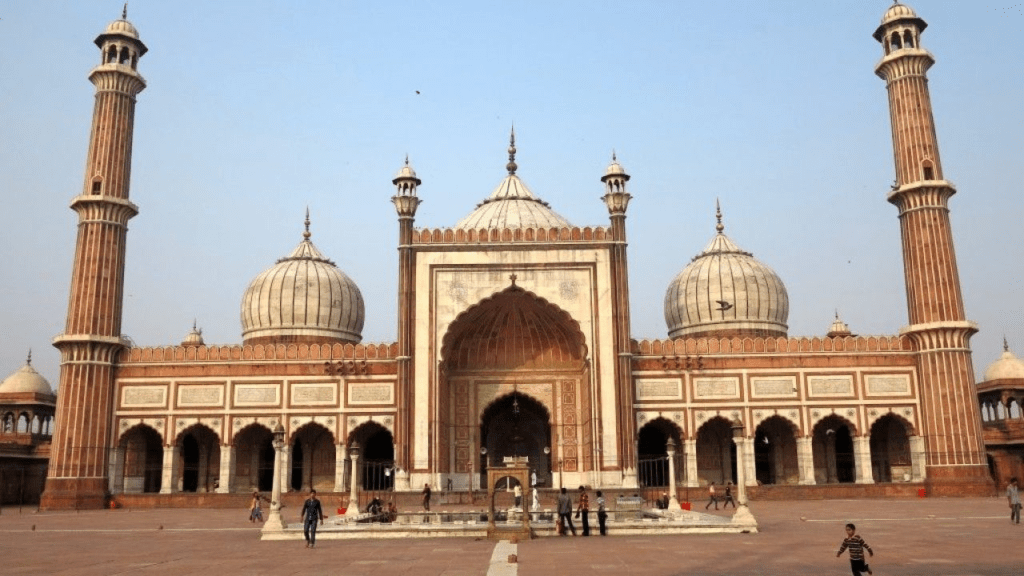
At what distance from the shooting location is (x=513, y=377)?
106 ft

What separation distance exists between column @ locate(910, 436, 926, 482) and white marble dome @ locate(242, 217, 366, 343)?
22.1 metres

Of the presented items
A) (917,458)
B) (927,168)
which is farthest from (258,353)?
(927,168)

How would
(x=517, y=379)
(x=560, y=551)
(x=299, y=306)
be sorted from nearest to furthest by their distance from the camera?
(x=560, y=551) < (x=517, y=379) < (x=299, y=306)

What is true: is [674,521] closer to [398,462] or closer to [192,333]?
[398,462]

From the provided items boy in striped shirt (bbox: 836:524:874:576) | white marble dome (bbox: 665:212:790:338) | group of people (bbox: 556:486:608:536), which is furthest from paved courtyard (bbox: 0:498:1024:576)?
white marble dome (bbox: 665:212:790:338)

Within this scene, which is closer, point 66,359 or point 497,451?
point 66,359

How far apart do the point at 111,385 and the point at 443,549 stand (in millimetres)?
21013

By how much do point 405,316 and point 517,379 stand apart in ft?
16.0

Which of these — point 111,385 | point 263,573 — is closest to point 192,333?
point 111,385

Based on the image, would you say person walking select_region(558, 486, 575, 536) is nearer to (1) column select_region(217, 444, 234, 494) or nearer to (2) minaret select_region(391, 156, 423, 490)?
(2) minaret select_region(391, 156, 423, 490)

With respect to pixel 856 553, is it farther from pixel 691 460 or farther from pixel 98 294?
pixel 98 294

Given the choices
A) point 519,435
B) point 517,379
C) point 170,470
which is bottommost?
point 170,470

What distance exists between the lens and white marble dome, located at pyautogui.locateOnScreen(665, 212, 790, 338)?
123 ft

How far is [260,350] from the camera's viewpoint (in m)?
31.4
